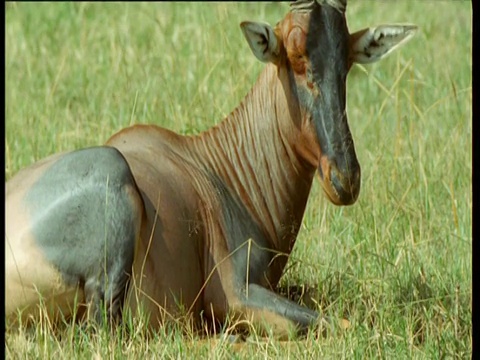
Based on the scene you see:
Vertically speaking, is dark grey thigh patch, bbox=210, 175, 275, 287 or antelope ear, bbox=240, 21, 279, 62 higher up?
antelope ear, bbox=240, 21, 279, 62

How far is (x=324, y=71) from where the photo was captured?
6605 mm

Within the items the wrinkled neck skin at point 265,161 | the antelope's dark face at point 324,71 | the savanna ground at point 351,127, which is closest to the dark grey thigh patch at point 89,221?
the savanna ground at point 351,127

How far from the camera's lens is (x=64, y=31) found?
1238cm

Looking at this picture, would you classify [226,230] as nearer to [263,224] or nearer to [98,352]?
[263,224]

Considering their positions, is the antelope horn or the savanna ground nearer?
the savanna ground

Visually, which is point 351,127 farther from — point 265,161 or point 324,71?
point 324,71

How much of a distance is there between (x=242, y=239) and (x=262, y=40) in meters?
1.03

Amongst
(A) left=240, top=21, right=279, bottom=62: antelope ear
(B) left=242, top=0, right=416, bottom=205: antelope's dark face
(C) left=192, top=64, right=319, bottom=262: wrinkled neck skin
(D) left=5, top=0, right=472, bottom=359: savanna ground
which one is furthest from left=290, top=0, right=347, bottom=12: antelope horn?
(D) left=5, top=0, right=472, bottom=359: savanna ground

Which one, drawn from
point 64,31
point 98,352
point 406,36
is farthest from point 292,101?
point 64,31

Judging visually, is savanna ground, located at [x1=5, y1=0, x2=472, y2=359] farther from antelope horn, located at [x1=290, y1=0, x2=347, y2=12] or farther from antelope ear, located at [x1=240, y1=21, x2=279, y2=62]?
antelope horn, located at [x1=290, y1=0, x2=347, y2=12]

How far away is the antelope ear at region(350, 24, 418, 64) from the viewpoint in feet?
22.4

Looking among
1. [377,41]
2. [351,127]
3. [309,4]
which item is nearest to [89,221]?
[309,4]

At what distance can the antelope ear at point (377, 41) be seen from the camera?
22.4 feet

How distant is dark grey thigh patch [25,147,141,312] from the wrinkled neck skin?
81cm
